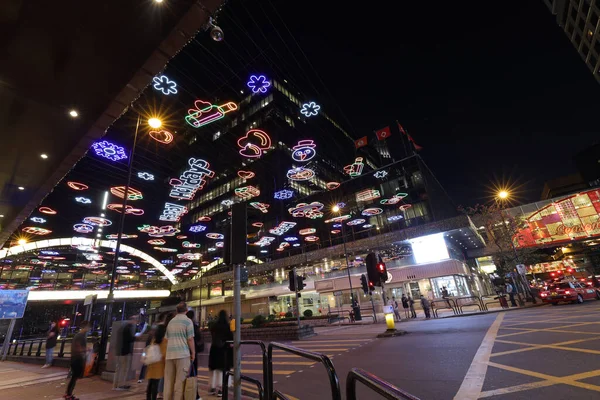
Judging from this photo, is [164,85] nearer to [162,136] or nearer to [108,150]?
[162,136]

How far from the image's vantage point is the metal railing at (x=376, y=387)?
4.55 ft

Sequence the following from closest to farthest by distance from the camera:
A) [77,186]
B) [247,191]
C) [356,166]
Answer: [77,186], [247,191], [356,166]

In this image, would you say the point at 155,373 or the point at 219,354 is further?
the point at 219,354

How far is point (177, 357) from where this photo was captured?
197 inches

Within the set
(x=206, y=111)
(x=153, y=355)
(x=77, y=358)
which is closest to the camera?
(x=153, y=355)

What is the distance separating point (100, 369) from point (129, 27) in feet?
36.0

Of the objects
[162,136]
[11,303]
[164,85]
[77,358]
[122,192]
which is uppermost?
[164,85]

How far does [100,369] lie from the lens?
940 cm

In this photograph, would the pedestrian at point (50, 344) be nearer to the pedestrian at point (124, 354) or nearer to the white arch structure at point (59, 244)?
the pedestrian at point (124, 354)

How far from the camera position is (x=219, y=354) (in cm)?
650

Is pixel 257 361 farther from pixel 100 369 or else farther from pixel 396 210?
pixel 396 210

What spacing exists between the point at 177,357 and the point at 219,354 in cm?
172

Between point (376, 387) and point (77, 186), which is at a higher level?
point (77, 186)

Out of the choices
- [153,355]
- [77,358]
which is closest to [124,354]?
[77,358]
